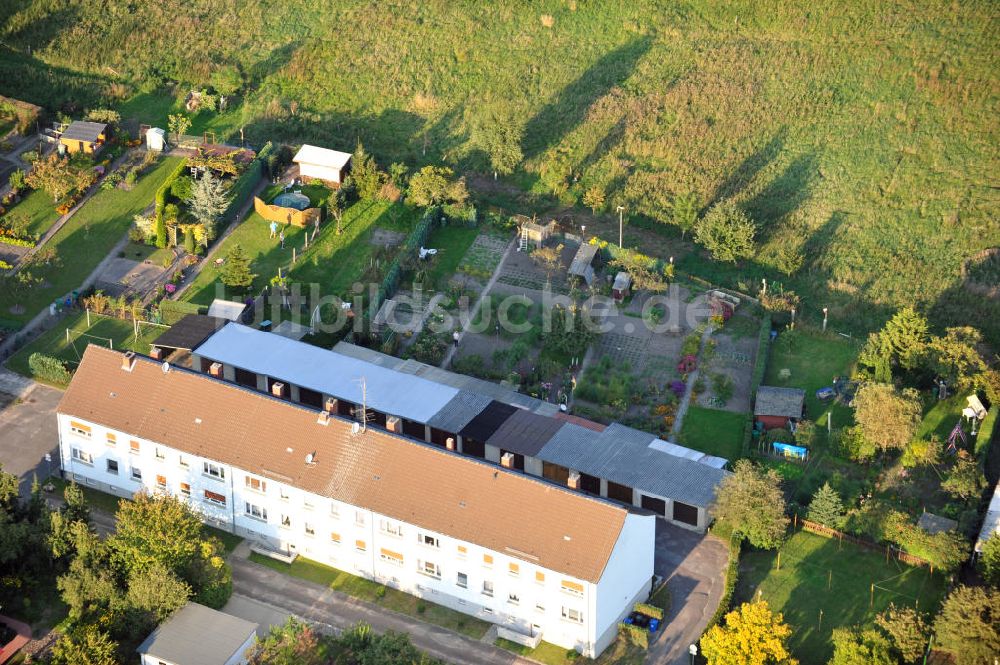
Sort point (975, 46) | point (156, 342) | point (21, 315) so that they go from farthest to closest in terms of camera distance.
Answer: point (975, 46)
point (21, 315)
point (156, 342)

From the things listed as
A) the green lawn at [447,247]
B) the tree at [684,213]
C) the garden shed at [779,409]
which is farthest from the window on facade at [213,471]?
the tree at [684,213]

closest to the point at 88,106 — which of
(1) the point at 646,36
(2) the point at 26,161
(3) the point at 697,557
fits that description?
(2) the point at 26,161

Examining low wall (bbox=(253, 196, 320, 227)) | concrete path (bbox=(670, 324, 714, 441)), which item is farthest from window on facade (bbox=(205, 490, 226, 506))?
low wall (bbox=(253, 196, 320, 227))

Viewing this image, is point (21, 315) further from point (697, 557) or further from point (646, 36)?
point (646, 36)

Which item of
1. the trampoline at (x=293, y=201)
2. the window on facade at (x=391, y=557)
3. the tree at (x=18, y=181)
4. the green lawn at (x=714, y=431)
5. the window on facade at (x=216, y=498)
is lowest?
A: the window on facade at (x=391, y=557)

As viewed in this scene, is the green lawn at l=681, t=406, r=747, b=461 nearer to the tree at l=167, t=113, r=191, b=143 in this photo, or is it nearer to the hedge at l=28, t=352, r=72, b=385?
the hedge at l=28, t=352, r=72, b=385

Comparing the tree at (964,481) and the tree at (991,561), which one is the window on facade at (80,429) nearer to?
the tree at (964,481)
